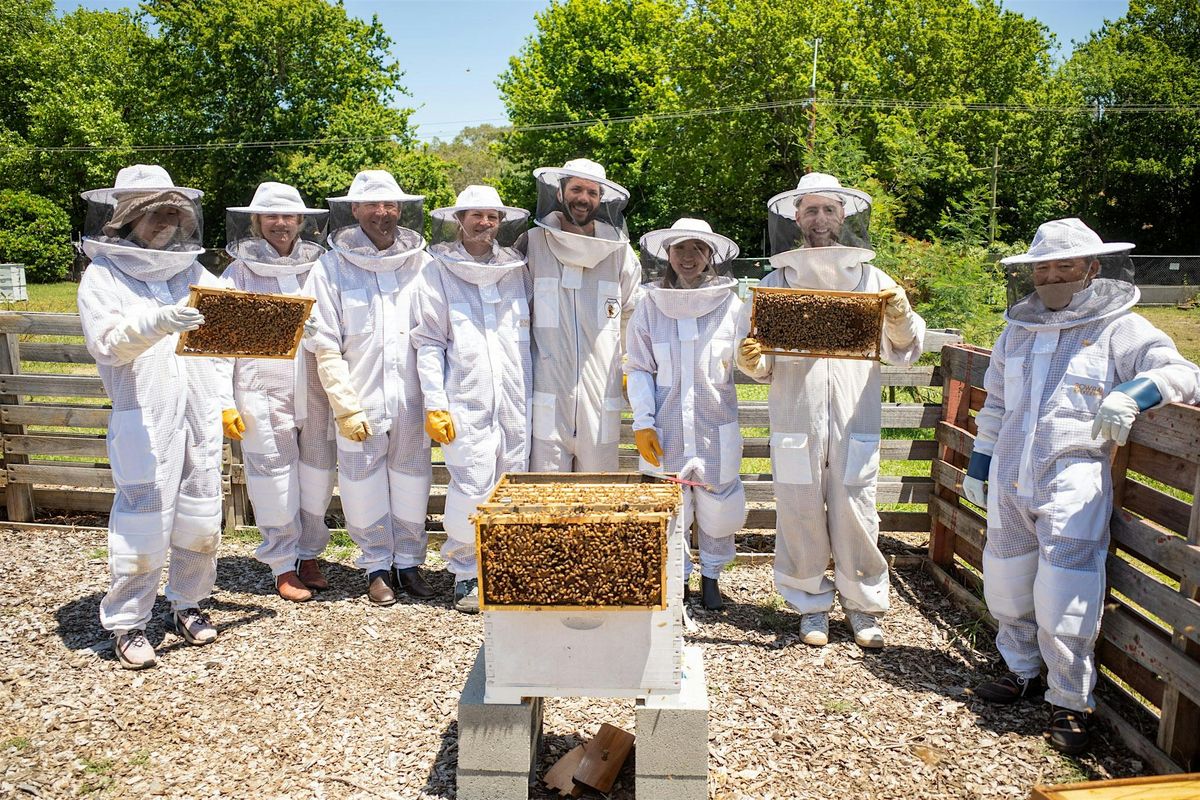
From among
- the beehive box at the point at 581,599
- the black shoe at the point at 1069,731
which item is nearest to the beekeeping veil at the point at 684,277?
the beehive box at the point at 581,599

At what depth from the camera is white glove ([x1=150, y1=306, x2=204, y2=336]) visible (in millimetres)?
3768

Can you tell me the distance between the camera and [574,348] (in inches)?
193

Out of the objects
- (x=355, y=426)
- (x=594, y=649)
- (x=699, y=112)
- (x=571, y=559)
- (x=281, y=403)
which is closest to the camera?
(x=571, y=559)

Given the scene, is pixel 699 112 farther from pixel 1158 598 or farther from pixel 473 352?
pixel 1158 598

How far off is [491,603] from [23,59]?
149 feet

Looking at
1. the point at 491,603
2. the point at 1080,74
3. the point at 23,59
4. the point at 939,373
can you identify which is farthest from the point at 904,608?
the point at 23,59

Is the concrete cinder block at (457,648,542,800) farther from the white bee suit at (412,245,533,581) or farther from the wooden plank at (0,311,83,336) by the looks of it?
the wooden plank at (0,311,83,336)

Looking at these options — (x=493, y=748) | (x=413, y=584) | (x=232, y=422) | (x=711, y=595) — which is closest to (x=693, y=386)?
(x=711, y=595)

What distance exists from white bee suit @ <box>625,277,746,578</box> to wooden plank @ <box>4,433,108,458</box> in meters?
3.94

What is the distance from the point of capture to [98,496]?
6328 millimetres

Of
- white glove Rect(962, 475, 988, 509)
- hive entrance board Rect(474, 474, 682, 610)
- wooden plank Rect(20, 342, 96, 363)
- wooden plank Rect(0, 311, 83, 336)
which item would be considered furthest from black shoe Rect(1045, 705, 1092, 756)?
wooden plank Rect(0, 311, 83, 336)

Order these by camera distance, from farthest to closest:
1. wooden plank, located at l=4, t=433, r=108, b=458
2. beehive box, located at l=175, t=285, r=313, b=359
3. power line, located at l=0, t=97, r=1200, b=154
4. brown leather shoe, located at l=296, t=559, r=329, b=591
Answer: power line, located at l=0, t=97, r=1200, b=154, wooden plank, located at l=4, t=433, r=108, b=458, brown leather shoe, located at l=296, t=559, r=329, b=591, beehive box, located at l=175, t=285, r=313, b=359

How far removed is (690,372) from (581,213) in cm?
106

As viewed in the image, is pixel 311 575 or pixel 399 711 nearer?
pixel 399 711
